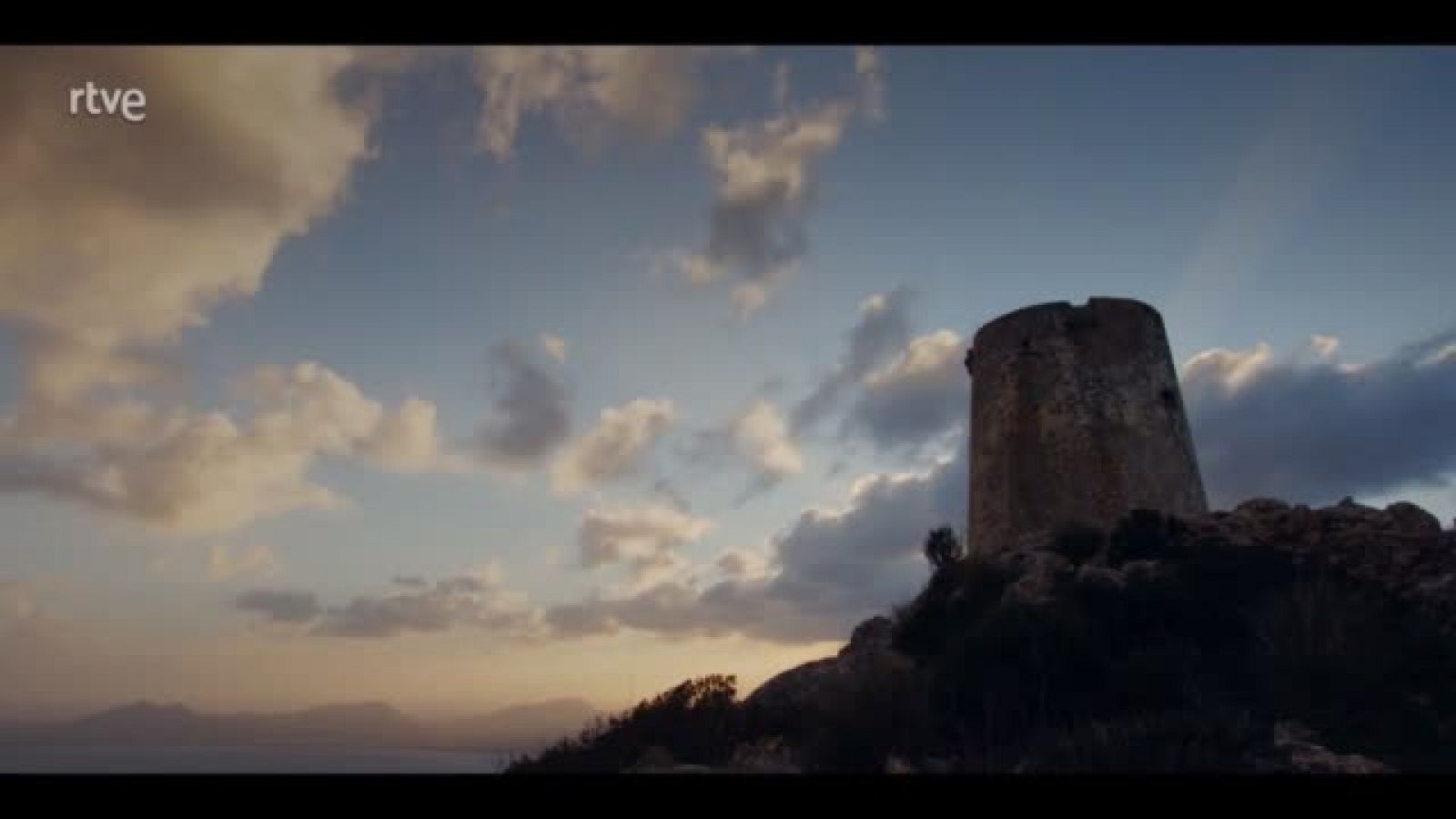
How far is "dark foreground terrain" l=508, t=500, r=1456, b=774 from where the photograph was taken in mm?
15805

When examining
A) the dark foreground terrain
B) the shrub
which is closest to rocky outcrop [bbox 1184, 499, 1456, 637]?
the dark foreground terrain

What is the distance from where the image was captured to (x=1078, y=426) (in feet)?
83.0

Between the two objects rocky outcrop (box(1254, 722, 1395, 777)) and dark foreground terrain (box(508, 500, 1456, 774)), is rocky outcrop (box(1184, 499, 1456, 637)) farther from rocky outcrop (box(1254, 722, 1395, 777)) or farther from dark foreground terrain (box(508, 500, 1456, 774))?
rocky outcrop (box(1254, 722, 1395, 777))

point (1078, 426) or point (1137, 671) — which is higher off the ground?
point (1078, 426)

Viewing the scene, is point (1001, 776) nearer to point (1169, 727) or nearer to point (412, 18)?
point (412, 18)

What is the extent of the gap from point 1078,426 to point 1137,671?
7878mm

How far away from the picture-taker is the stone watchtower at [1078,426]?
25.0m

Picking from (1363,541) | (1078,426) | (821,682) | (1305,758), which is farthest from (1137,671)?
(1078,426)

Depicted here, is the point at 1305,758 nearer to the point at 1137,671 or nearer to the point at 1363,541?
the point at 1137,671

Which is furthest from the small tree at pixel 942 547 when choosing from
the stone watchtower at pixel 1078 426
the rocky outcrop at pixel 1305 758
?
the rocky outcrop at pixel 1305 758

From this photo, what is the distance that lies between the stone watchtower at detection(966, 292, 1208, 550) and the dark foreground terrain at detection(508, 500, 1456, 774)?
1507 millimetres

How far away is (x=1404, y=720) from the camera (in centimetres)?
1608

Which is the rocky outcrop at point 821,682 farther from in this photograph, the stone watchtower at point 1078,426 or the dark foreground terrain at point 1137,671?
the stone watchtower at point 1078,426

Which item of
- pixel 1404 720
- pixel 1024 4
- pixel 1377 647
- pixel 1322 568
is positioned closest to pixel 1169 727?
pixel 1404 720
